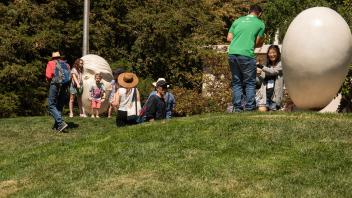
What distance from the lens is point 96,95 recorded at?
663 inches

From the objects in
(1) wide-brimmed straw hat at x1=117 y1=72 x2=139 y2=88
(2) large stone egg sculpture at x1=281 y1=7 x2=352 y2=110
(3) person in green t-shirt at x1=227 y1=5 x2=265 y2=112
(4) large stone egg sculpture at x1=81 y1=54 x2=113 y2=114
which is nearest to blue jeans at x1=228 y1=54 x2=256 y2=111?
(3) person in green t-shirt at x1=227 y1=5 x2=265 y2=112

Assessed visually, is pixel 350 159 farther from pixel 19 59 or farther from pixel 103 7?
pixel 103 7

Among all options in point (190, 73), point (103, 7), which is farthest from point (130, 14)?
point (190, 73)

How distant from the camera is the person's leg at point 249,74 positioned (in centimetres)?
1067

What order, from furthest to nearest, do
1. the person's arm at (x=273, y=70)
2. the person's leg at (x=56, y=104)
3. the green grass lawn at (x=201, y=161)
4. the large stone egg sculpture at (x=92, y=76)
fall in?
the large stone egg sculpture at (x=92, y=76), the person's leg at (x=56, y=104), the person's arm at (x=273, y=70), the green grass lawn at (x=201, y=161)

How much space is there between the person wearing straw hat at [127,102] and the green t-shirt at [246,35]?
2500mm

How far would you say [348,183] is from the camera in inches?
265

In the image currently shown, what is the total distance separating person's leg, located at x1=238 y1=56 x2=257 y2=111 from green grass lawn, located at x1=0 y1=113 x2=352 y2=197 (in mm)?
920

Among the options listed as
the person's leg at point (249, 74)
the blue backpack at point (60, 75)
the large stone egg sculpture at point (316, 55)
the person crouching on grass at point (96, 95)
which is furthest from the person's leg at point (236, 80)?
the person crouching on grass at point (96, 95)

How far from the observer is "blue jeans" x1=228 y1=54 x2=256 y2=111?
10695mm

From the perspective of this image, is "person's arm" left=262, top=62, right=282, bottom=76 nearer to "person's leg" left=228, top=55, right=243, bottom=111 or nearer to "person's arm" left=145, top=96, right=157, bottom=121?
"person's leg" left=228, top=55, right=243, bottom=111

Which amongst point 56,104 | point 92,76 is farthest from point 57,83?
point 92,76

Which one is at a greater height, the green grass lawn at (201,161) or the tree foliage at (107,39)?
the tree foliage at (107,39)

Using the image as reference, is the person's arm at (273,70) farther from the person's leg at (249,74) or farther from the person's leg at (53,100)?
the person's leg at (53,100)
